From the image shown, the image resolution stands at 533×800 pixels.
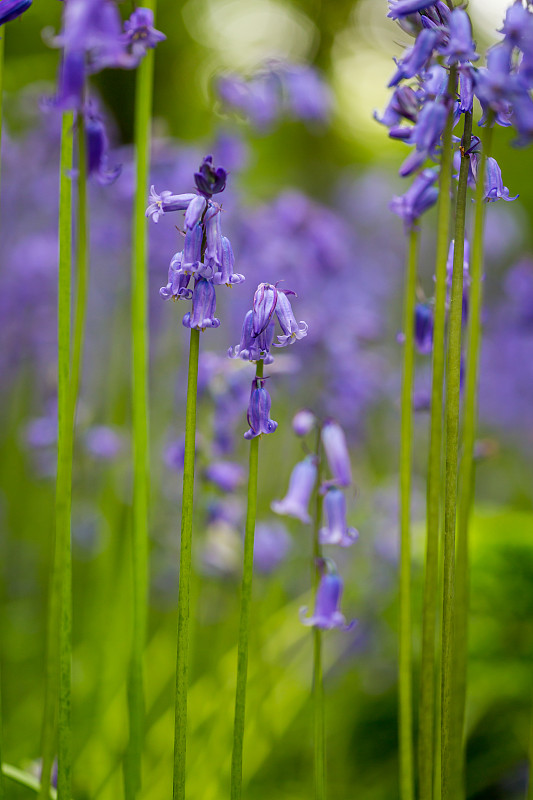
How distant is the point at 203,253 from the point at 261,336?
0.20m

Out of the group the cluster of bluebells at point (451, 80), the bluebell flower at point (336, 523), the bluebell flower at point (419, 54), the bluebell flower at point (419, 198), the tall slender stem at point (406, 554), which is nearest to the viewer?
the cluster of bluebells at point (451, 80)

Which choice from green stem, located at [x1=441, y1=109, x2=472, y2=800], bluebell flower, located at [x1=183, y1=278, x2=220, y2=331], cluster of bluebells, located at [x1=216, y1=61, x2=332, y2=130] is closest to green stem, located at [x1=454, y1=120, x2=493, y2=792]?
green stem, located at [x1=441, y1=109, x2=472, y2=800]

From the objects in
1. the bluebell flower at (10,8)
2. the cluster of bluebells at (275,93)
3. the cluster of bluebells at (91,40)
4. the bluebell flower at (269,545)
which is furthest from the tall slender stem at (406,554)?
the cluster of bluebells at (275,93)

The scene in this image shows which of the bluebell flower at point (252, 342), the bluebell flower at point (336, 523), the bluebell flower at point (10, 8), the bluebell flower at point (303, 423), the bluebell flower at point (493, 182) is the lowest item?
the bluebell flower at point (336, 523)

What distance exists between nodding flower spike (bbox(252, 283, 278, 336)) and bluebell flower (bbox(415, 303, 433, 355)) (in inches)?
22.0

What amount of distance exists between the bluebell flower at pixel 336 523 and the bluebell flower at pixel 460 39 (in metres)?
1.00

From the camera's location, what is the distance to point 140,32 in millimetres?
1310

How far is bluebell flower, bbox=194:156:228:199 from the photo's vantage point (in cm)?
130

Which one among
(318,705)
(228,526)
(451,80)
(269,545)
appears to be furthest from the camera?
(269,545)

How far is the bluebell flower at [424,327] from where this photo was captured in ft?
6.01

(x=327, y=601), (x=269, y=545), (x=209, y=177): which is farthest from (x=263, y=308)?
(x=269, y=545)

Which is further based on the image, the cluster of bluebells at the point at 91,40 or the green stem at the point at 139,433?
the green stem at the point at 139,433

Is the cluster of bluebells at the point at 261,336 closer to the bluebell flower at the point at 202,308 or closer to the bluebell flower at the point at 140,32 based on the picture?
the bluebell flower at the point at 202,308

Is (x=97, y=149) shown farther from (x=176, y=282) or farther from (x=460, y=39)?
(x=460, y=39)
